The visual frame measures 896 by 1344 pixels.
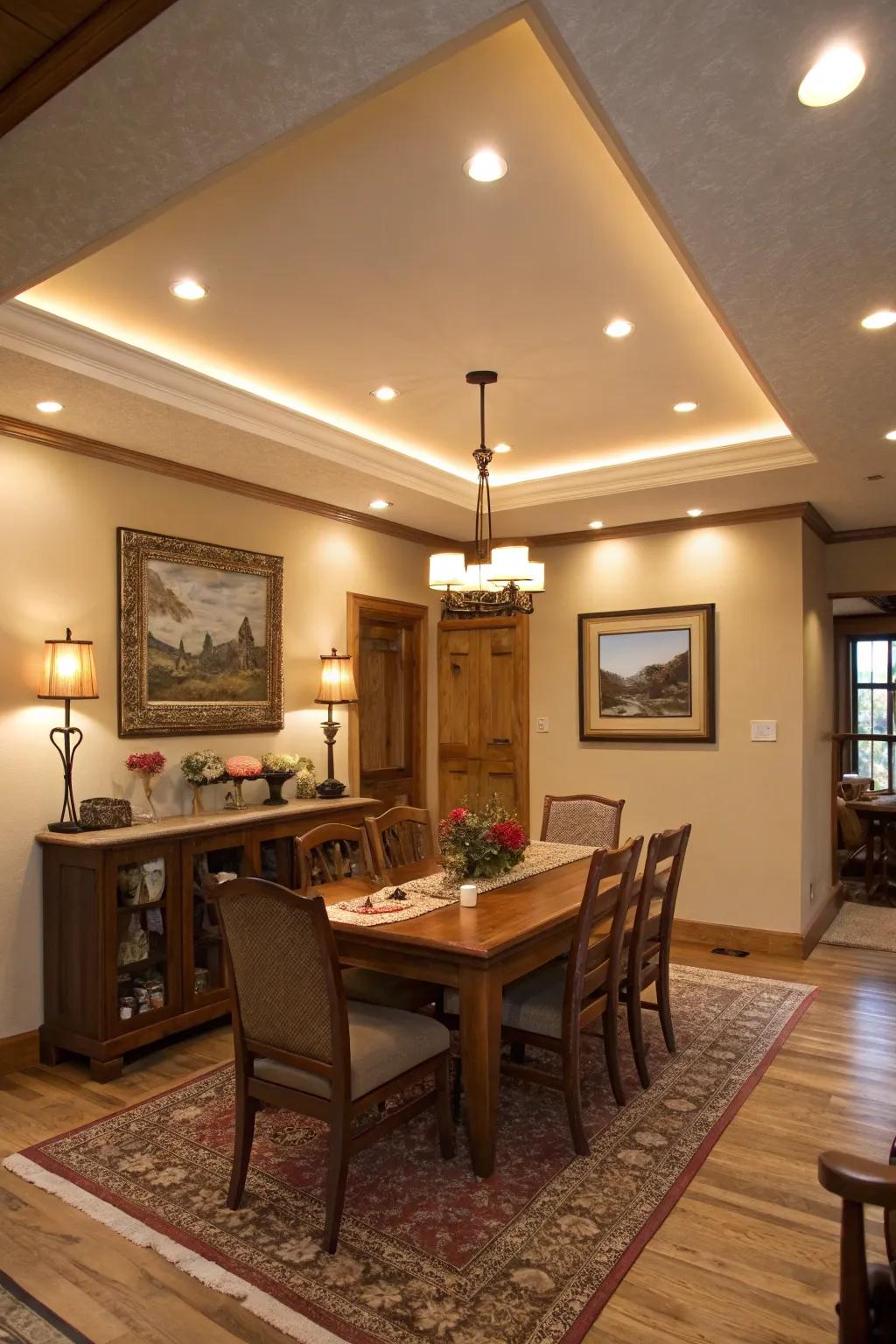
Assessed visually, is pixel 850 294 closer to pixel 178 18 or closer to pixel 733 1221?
pixel 178 18

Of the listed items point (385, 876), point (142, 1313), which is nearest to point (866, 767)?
point (385, 876)

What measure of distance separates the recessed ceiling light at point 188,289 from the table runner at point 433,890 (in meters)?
2.17

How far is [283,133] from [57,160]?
1.75 feet

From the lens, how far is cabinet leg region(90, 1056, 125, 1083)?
3.53 m

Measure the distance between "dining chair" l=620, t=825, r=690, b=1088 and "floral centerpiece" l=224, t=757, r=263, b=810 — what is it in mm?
2004

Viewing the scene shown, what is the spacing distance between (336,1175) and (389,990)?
0.89 m

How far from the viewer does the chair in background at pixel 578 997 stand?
9.39ft

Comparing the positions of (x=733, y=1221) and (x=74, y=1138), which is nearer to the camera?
(x=733, y=1221)

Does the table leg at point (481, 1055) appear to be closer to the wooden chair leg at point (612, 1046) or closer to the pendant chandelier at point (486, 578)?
the wooden chair leg at point (612, 1046)

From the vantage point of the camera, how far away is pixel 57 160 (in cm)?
189

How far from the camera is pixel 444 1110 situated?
281 centimetres

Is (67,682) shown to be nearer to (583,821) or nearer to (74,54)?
(74,54)

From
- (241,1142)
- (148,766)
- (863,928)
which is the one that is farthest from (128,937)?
(863,928)

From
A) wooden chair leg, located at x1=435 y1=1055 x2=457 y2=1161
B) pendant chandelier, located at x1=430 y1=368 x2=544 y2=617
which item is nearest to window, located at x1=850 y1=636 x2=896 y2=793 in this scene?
pendant chandelier, located at x1=430 y1=368 x2=544 y2=617
